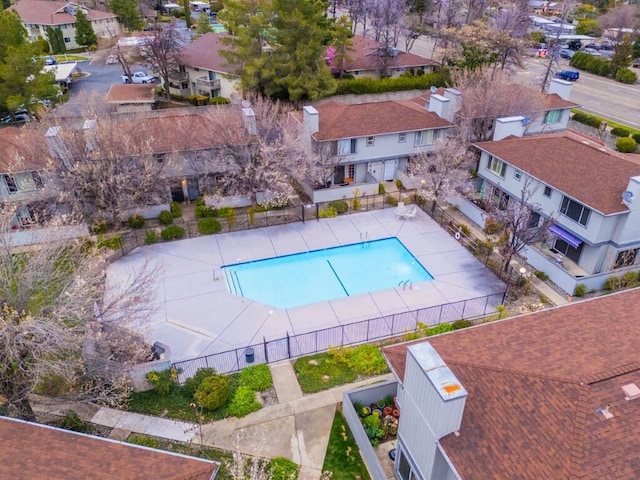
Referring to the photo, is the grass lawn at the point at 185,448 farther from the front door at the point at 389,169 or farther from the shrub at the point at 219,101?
the shrub at the point at 219,101

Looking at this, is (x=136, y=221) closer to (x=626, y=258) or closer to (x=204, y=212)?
(x=204, y=212)

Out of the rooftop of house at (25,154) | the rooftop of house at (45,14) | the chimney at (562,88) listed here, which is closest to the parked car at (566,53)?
the chimney at (562,88)

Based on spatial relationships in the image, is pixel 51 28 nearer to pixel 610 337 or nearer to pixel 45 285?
pixel 45 285

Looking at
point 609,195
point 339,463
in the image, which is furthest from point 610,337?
point 609,195

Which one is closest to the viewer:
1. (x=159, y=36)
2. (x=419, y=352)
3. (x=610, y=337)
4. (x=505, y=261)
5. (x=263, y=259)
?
(x=419, y=352)

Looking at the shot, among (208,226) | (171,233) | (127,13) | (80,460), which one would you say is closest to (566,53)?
(208,226)

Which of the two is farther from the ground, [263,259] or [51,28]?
[51,28]

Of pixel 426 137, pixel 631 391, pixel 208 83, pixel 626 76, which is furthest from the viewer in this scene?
pixel 626 76
